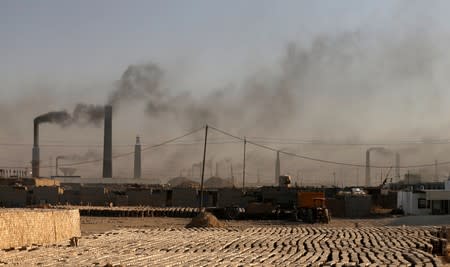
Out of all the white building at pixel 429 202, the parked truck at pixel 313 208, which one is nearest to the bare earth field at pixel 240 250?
the parked truck at pixel 313 208

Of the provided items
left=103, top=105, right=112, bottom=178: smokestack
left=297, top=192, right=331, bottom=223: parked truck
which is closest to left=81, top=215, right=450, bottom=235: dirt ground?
left=297, top=192, right=331, bottom=223: parked truck

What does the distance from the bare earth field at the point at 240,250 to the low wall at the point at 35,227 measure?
948 millimetres

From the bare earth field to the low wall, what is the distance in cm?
95

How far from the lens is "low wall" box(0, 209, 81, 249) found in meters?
19.0

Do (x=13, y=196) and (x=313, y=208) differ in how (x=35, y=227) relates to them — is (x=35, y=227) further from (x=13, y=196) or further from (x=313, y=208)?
(x=13, y=196)

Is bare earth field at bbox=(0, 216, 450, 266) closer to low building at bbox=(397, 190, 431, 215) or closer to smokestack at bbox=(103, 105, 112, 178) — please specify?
low building at bbox=(397, 190, 431, 215)

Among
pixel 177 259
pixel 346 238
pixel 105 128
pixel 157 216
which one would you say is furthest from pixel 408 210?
pixel 105 128

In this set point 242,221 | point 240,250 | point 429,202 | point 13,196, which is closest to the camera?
point 240,250

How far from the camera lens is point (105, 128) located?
262 feet

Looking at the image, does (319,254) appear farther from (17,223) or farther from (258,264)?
(17,223)

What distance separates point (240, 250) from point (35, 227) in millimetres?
6180

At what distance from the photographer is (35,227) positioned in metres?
20.4

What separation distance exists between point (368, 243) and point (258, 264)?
23.8 ft

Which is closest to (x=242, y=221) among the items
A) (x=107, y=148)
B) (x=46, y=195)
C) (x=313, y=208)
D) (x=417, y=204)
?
(x=313, y=208)
